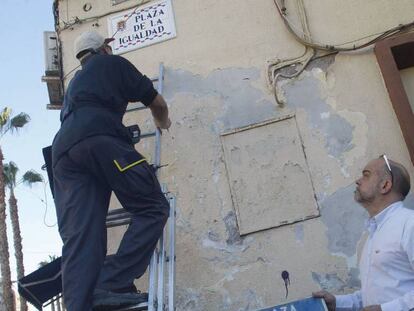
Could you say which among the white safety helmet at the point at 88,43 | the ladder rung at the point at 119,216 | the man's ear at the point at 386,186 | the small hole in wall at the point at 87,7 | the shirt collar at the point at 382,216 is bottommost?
the shirt collar at the point at 382,216

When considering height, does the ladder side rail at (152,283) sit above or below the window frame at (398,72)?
below

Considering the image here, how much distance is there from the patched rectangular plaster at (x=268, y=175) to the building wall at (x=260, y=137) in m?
0.02

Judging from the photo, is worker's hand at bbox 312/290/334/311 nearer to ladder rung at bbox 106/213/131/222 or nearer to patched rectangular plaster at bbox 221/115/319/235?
patched rectangular plaster at bbox 221/115/319/235

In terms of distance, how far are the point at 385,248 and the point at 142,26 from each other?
3154 mm

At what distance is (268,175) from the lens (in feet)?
13.4

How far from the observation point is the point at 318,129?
13.6 feet

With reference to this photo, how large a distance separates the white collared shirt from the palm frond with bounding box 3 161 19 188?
51.1 feet

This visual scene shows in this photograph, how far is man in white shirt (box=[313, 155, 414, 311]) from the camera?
96.4 inches

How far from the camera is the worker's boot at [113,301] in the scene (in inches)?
104

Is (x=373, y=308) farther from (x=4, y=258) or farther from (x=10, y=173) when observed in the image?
(x=10, y=173)

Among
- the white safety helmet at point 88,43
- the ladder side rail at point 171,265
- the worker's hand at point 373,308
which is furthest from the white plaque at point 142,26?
the worker's hand at point 373,308

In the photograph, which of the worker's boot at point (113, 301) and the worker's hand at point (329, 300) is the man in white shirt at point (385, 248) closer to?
the worker's hand at point (329, 300)

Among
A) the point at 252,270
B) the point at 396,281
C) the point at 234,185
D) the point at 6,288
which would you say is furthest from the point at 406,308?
the point at 6,288

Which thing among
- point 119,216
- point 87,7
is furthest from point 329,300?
point 87,7
